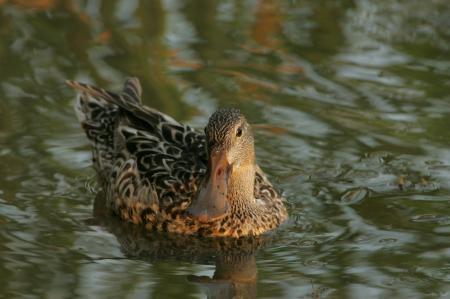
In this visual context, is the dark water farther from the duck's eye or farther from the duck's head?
the duck's eye


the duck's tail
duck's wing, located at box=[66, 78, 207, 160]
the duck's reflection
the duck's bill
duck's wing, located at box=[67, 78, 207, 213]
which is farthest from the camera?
the duck's tail

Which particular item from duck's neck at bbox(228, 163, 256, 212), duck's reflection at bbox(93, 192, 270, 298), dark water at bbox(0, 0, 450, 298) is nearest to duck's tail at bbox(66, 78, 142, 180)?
dark water at bbox(0, 0, 450, 298)

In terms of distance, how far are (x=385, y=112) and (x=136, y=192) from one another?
2.94 metres

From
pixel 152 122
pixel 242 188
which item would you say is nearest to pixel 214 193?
pixel 242 188

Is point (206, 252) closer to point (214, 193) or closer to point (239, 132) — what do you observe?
point (214, 193)

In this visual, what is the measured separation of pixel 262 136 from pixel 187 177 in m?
1.86

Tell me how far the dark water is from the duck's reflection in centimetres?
2

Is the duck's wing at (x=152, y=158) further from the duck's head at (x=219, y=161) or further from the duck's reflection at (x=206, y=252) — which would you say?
the duck's head at (x=219, y=161)

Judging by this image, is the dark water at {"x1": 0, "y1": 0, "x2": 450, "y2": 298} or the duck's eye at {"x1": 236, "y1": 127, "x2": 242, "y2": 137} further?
the duck's eye at {"x1": 236, "y1": 127, "x2": 242, "y2": 137}

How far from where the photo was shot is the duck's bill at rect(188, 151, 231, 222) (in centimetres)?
859

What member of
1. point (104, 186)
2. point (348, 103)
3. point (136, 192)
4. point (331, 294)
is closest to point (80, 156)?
point (104, 186)

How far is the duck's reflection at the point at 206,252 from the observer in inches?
316

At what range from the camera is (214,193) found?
862 centimetres

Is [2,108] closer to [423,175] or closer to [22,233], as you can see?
[22,233]
